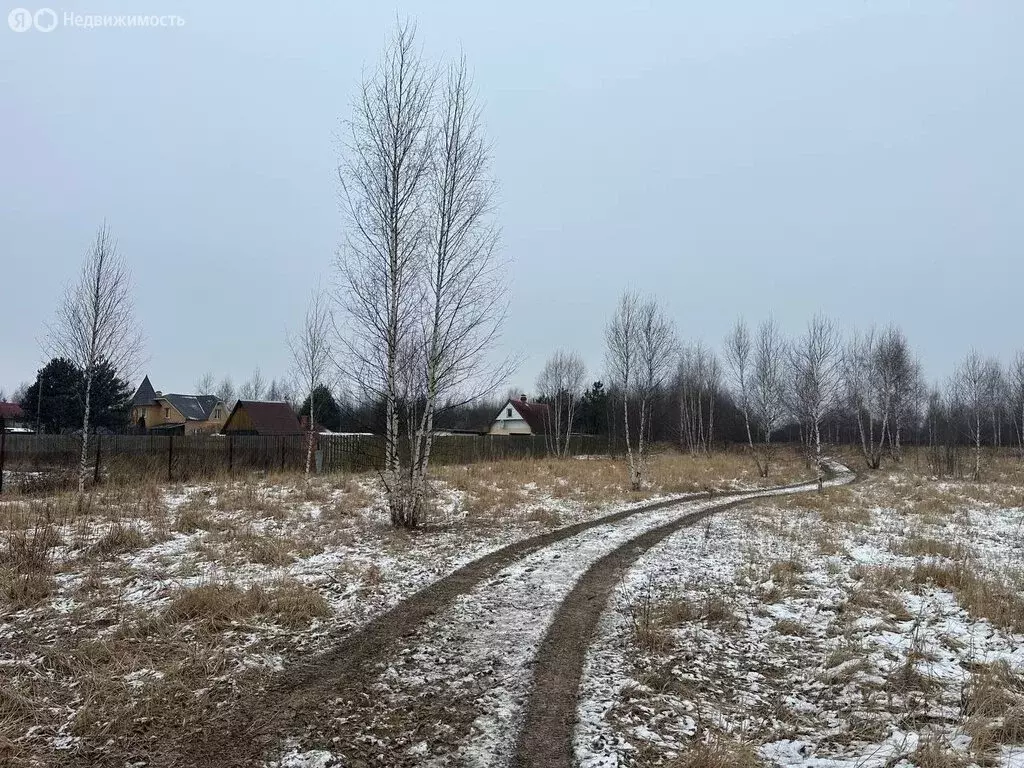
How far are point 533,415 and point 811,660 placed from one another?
58.3 metres

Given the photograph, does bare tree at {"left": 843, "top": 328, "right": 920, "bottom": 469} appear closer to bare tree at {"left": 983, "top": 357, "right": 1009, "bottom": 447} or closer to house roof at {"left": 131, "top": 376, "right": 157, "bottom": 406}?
bare tree at {"left": 983, "top": 357, "right": 1009, "bottom": 447}

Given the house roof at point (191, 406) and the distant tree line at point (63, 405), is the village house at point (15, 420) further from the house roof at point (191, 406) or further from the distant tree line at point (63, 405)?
the house roof at point (191, 406)

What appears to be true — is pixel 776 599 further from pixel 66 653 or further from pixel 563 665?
pixel 66 653

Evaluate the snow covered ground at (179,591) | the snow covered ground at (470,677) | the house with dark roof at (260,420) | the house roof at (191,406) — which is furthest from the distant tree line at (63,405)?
the snow covered ground at (470,677)

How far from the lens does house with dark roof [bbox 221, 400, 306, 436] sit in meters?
41.9

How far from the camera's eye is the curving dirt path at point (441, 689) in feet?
11.5

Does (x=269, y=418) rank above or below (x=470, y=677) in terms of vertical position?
above

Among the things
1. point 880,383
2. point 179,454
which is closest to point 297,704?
point 179,454

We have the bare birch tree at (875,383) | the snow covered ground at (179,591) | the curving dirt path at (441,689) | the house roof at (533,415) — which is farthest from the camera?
the house roof at (533,415)

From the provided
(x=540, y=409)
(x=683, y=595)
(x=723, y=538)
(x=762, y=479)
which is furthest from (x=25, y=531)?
(x=540, y=409)

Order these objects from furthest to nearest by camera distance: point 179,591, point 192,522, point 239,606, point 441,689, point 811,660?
point 192,522 → point 179,591 → point 239,606 → point 811,660 → point 441,689

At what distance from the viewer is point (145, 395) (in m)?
64.9

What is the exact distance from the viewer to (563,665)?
479cm

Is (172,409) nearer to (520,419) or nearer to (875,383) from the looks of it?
(520,419)
